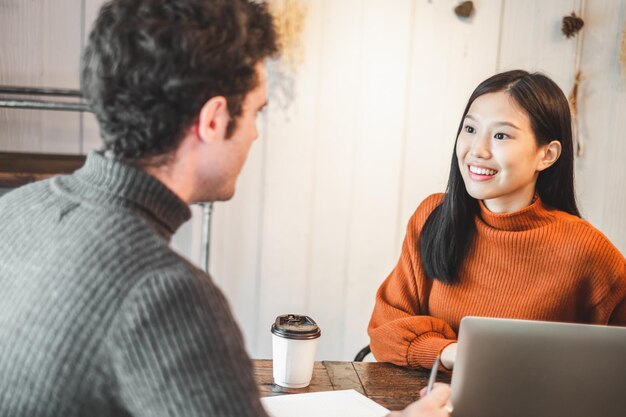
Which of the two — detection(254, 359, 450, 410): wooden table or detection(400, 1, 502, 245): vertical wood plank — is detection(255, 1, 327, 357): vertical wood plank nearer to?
detection(400, 1, 502, 245): vertical wood plank

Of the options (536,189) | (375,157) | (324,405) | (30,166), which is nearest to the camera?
(324,405)

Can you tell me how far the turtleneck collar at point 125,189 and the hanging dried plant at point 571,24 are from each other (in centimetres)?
205

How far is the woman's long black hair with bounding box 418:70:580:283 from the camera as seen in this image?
1.67 metres

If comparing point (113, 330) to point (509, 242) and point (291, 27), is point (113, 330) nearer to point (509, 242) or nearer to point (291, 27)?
point (509, 242)

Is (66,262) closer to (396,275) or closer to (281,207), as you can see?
(396,275)

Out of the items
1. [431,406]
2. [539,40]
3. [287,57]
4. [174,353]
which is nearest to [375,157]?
[287,57]

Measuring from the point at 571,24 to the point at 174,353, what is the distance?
7.31 feet

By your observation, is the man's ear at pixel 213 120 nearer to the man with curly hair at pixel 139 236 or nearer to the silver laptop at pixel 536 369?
the man with curly hair at pixel 139 236

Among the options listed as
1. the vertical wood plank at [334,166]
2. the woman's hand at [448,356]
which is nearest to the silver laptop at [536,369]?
the woman's hand at [448,356]

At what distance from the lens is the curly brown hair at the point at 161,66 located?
0.86m

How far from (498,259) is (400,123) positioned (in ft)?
3.24

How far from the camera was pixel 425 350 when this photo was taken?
5.02 ft

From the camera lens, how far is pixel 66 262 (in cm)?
79

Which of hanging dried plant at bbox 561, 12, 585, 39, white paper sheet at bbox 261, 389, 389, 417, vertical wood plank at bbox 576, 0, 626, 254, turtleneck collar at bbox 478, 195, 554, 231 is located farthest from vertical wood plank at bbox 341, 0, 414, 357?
white paper sheet at bbox 261, 389, 389, 417
